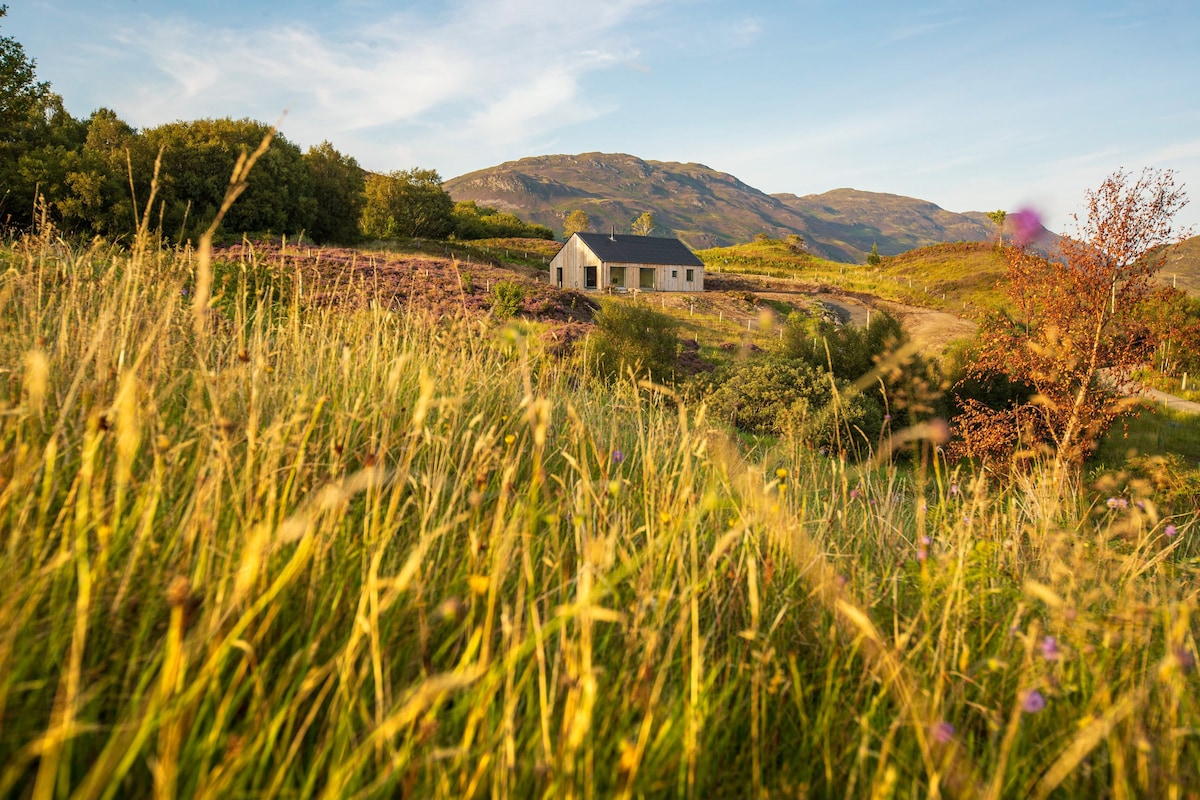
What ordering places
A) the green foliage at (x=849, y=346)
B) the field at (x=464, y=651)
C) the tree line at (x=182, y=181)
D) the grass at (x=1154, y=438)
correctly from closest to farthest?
the field at (x=464, y=651) < the green foliage at (x=849, y=346) < the grass at (x=1154, y=438) < the tree line at (x=182, y=181)

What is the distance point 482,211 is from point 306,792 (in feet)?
270

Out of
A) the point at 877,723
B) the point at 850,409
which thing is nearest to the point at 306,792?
the point at 877,723

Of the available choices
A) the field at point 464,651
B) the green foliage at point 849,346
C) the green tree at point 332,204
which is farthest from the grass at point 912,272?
the field at point 464,651

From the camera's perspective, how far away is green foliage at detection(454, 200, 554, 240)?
63312mm

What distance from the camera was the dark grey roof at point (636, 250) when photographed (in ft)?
161

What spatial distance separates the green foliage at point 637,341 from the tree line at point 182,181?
7.57m

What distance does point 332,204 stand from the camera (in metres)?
45.2

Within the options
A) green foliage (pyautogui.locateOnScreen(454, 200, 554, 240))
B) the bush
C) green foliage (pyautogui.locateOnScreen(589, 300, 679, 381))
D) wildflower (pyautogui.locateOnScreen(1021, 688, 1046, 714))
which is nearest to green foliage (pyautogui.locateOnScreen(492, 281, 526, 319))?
green foliage (pyautogui.locateOnScreen(589, 300, 679, 381))

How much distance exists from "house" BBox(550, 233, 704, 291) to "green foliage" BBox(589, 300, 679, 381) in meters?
33.0

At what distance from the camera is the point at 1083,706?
→ 1.85 m

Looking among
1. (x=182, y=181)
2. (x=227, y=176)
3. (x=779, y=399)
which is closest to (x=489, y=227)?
(x=227, y=176)

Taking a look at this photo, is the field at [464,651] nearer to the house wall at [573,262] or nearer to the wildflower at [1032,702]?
the wildflower at [1032,702]

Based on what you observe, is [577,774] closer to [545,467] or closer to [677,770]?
[677,770]

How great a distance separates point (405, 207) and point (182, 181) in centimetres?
2410
